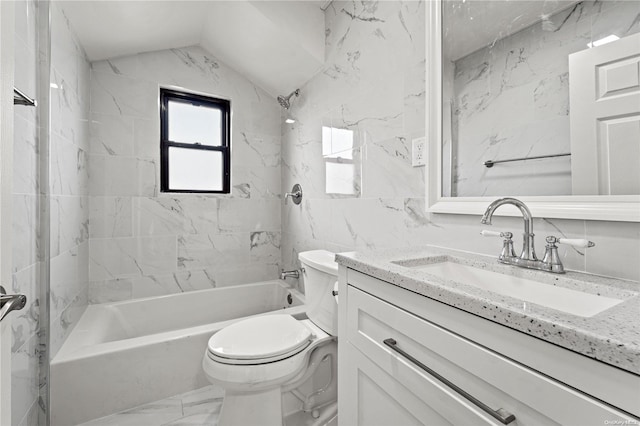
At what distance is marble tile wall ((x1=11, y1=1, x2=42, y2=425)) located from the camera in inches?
39.2

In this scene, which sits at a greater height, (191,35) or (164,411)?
(191,35)

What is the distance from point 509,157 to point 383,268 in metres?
0.65

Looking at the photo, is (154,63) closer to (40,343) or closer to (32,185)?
(32,185)

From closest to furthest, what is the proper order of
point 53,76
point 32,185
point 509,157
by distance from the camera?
point 509,157 < point 32,185 < point 53,76

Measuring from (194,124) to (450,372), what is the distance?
2.54 metres

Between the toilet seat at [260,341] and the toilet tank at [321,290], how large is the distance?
0.09 metres

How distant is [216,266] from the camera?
7.93ft

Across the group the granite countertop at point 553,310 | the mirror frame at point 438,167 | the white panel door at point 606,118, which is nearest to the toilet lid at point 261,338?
the granite countertop at point 553,310

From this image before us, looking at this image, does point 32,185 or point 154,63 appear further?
point 154,63

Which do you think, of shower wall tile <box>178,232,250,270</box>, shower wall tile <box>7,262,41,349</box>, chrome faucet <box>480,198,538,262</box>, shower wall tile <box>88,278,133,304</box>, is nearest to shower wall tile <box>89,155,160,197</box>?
shower wall tile <box>178,232,250,270</box>

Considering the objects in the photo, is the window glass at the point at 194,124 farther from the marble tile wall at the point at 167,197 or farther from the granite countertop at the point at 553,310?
the granite countertop at the point at 553,310

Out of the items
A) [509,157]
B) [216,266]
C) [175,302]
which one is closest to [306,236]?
[216,266]

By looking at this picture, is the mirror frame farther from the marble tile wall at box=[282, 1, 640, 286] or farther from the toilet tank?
the toilet tank

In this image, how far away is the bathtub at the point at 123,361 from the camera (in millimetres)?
1348
